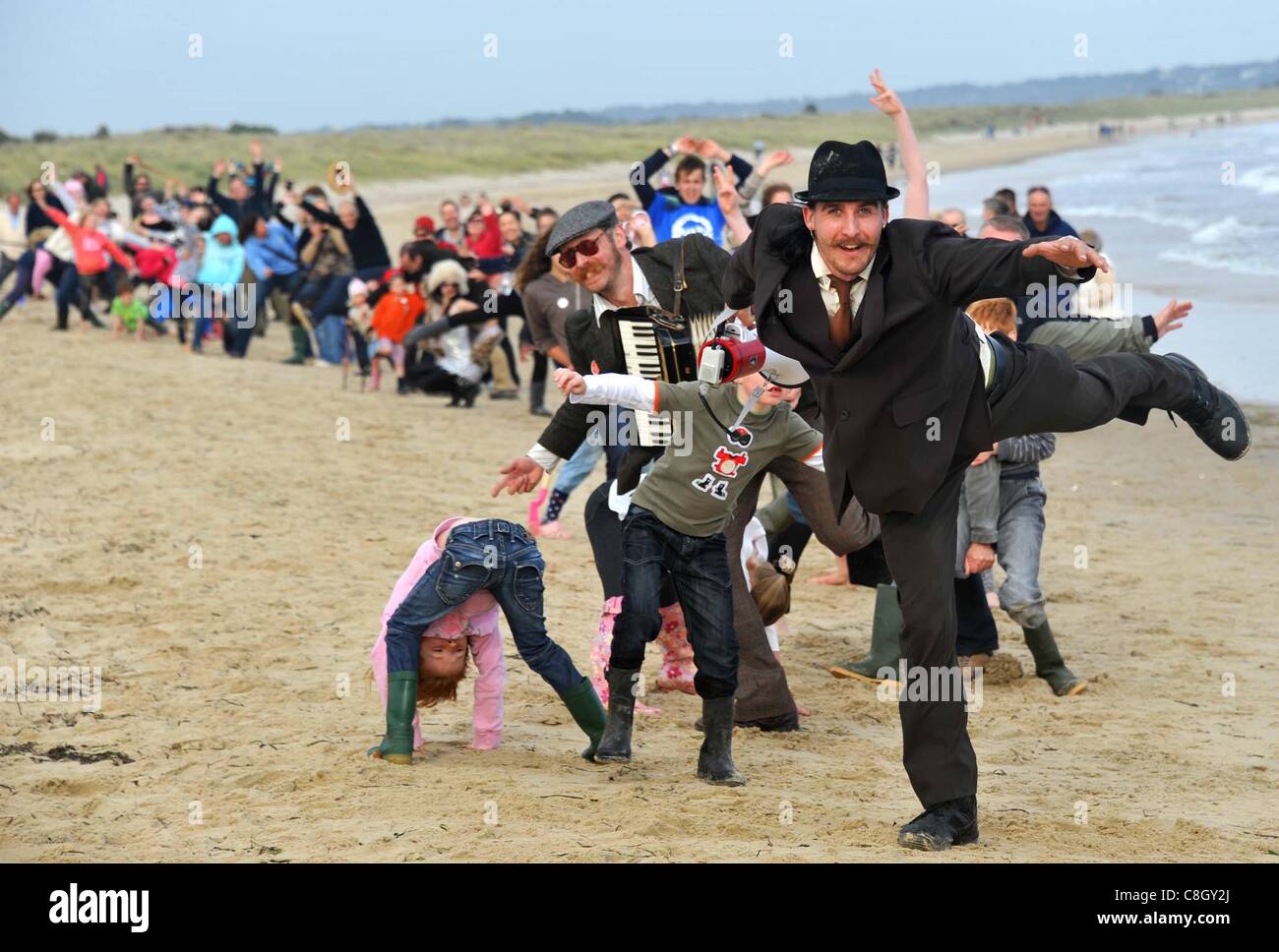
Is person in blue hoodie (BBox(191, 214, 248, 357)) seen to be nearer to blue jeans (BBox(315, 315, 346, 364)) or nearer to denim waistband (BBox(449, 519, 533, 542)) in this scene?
blue jeans (BBox(315, 315, 346, 364))

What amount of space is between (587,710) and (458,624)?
0.61 m

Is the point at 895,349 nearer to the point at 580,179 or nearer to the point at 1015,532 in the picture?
the point at 1015,532

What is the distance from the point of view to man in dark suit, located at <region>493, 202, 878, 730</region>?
19.5 feet

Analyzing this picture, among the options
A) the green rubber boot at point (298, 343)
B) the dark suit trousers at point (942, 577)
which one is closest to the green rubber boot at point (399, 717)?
the dark suit trousers at point (942, 577)

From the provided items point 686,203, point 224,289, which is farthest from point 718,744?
point 224,289

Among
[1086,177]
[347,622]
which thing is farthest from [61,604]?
[1086,177]

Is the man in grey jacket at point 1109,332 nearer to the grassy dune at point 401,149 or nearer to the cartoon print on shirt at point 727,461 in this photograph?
the cartoon print on shirt at point 727,461

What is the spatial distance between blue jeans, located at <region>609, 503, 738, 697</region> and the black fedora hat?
156cm

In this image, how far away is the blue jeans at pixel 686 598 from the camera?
5672 millimetres

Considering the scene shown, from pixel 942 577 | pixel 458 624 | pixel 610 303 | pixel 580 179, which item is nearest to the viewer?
pixel 942 577

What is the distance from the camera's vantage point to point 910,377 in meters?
4.67

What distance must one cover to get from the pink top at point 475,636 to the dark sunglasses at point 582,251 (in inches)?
42.8

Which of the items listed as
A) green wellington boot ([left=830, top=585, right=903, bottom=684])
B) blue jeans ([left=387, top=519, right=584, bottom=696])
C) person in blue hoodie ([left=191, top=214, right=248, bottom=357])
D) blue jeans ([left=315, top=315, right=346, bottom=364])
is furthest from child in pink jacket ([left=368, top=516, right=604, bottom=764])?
person in blue hoodie ([left=191, top=214, right=248, bottom=357])

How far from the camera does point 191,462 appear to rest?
11234 mm
